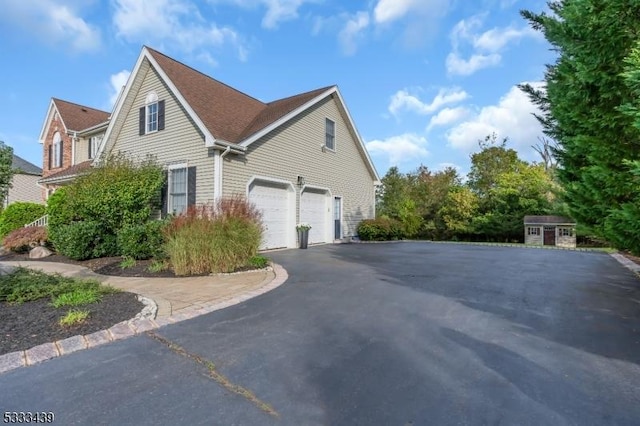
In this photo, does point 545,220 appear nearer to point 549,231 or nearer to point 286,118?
point 549,231

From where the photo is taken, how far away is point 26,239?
36.8ft

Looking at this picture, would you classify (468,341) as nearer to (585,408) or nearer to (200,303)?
(585,408)

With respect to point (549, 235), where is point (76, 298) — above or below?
below

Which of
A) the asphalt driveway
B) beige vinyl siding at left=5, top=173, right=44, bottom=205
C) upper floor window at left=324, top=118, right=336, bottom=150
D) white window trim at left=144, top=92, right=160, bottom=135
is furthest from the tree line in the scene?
beige vinyl siding at left=5, top=173, right=44, bottom=205

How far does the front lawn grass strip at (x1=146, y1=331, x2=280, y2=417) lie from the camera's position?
91.7 inches

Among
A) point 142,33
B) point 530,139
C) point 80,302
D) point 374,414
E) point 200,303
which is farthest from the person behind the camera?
point 530,139

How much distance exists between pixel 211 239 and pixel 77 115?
18116mm

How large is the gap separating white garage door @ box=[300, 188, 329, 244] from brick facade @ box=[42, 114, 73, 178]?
44.3 feet

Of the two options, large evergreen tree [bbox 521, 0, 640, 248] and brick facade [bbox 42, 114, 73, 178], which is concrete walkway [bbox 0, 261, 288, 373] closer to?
large evergreen tree [bbox 521, 0, 640, 248]

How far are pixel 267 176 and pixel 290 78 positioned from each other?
7.14 m

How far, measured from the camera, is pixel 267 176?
1188 centimetres

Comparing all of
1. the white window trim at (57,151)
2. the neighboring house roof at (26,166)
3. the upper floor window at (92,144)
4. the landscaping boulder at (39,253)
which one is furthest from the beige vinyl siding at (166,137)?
the neighboring house roof at (26,166)

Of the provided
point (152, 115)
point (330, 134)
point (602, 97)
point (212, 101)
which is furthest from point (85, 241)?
point (602, 97)

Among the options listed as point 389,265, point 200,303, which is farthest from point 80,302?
point 389,265
